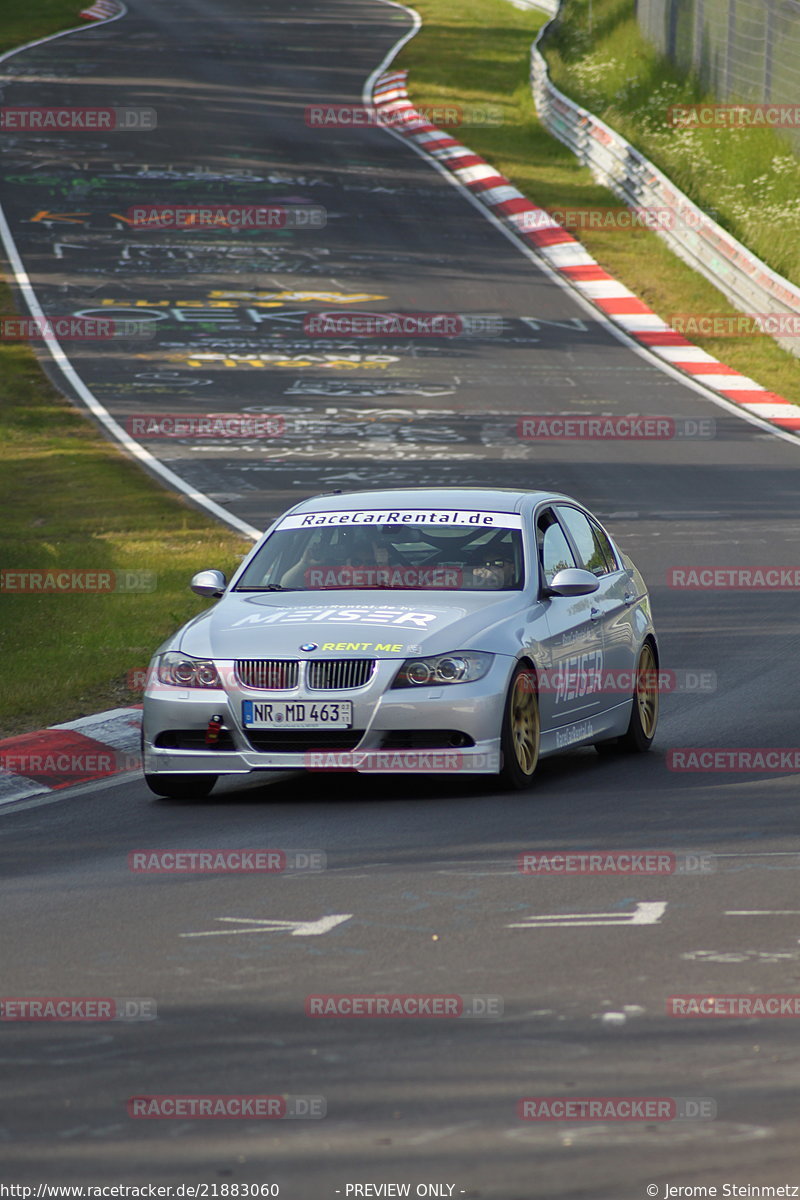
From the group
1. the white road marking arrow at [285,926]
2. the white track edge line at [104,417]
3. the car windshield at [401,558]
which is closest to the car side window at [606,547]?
the car windshield at [401,558]

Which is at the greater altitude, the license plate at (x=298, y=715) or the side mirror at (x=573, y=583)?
the side mirror at (x=573, y=583)

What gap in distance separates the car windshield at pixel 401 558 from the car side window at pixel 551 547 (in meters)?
0.18

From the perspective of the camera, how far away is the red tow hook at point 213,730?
30.3ft

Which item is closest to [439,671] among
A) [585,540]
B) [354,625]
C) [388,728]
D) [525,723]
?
[388,728]

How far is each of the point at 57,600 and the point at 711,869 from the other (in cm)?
841

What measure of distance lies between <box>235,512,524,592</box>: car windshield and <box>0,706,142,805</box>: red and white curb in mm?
1276

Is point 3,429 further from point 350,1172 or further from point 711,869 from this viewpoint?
point 350,1172

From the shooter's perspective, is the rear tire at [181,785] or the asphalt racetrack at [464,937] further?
the rear tire at [181,785]

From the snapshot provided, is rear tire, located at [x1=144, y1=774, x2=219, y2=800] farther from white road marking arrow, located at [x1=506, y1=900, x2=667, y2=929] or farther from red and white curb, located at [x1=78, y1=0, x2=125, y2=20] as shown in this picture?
red and white curb, located at [x1=78, y1=0, x2=125, y2=20]

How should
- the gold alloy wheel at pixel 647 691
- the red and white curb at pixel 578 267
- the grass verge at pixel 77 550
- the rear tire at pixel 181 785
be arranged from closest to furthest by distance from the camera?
the rear tire at pixel 181 785
the gold alloy wheel at pixel 647 691
the grass verge at pixel 77 550
the red and white curb at pixel 578 267

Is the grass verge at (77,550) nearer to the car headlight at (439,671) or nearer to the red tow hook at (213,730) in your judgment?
the red tow hook at (213,730)

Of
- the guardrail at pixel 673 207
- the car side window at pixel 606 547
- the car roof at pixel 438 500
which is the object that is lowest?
the guardrail at pixel 673 207

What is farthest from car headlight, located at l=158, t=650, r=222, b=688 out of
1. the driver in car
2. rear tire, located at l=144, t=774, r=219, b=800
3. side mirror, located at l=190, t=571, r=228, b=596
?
the driver in car

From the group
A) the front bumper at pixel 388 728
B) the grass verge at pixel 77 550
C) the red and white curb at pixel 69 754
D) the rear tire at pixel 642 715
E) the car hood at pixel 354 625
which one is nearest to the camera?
the front bumper at pixel 388 728
